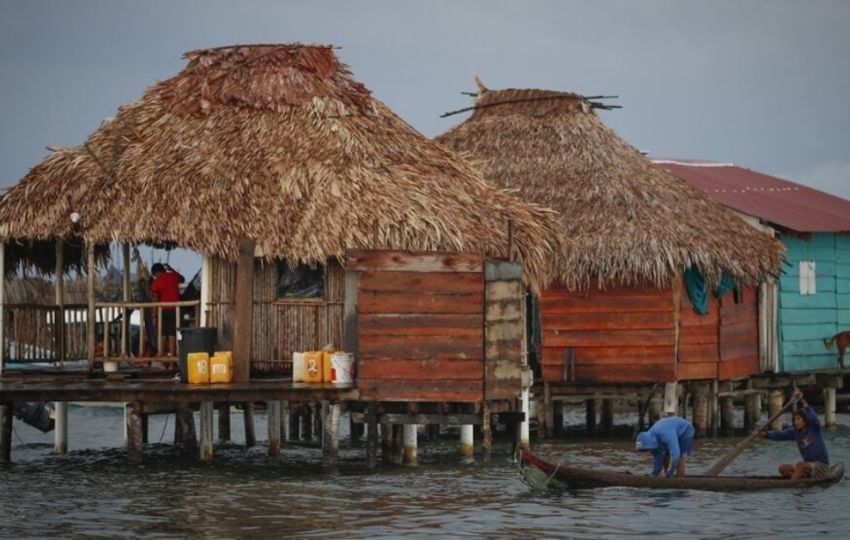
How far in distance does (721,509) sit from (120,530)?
7446 mm

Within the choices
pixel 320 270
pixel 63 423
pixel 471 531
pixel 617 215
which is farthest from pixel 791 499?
pixel 63 423

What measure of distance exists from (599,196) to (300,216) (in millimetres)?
8495

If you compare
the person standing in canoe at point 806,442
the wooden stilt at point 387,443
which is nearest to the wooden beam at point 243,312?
the wooden stilt at point 387,443

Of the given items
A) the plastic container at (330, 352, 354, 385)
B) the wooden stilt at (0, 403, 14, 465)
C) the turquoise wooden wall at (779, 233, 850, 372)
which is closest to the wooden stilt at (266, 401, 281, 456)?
the plastic container at (330, 352, 354, 385)

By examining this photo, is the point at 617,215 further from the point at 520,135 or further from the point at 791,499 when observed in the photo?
the point at 791,499

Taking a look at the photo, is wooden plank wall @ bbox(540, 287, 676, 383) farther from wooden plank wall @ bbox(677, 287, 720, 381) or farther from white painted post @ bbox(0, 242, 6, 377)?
white painted post @ bbox(0, 242, 6, 377)

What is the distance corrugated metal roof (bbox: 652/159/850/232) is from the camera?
35.8 metres

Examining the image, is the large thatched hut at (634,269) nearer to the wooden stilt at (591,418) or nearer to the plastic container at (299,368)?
the wooden stilt at (591,418)

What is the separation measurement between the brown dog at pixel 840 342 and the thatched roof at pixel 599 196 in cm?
364

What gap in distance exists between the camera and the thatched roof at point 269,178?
1029 inches

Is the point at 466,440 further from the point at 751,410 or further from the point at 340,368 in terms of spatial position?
the point at 751,410

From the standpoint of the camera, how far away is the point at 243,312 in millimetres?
26109

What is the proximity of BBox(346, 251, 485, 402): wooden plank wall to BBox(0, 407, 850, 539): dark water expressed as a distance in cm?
131

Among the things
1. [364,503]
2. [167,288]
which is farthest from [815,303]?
[364,503]
